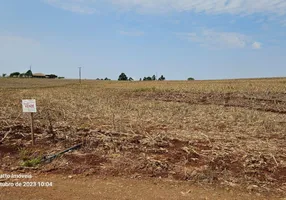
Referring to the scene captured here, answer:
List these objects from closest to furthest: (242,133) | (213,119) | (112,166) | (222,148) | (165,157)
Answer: (112,166), (165,157), (222,148), (242,133), (213,119)

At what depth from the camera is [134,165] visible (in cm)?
562

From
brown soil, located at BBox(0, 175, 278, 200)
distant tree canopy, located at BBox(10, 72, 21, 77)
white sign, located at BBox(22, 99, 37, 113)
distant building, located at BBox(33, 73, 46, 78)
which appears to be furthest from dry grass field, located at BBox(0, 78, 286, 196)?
distant building, located at BBox(33, 73, 46, 78)

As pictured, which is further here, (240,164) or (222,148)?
(222,148)

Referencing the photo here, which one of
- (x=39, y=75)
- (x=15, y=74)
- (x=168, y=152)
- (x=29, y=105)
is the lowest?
(x=168, y=152)

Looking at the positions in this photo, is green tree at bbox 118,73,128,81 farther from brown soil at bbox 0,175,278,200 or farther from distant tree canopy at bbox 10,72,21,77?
brown soil at bbox 0,175,278,200

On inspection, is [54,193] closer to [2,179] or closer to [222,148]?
[2,179]

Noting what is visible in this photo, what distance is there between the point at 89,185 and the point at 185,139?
11.2ft

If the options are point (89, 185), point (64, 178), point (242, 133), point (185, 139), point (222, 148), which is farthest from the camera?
point (242, 133)

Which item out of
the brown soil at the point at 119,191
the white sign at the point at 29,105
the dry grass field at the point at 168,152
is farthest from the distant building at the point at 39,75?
the brown soil at the point at 119,191

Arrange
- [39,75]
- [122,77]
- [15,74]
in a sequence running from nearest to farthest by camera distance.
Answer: [15,74], [122,77], [39,75]

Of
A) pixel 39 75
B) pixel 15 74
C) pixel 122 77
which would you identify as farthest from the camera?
pixel 39 75

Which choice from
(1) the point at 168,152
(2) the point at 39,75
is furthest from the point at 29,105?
(2) the point at 39,75

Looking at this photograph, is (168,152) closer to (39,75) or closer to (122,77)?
(122,77)

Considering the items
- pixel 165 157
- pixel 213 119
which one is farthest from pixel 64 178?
pixel 213 119
